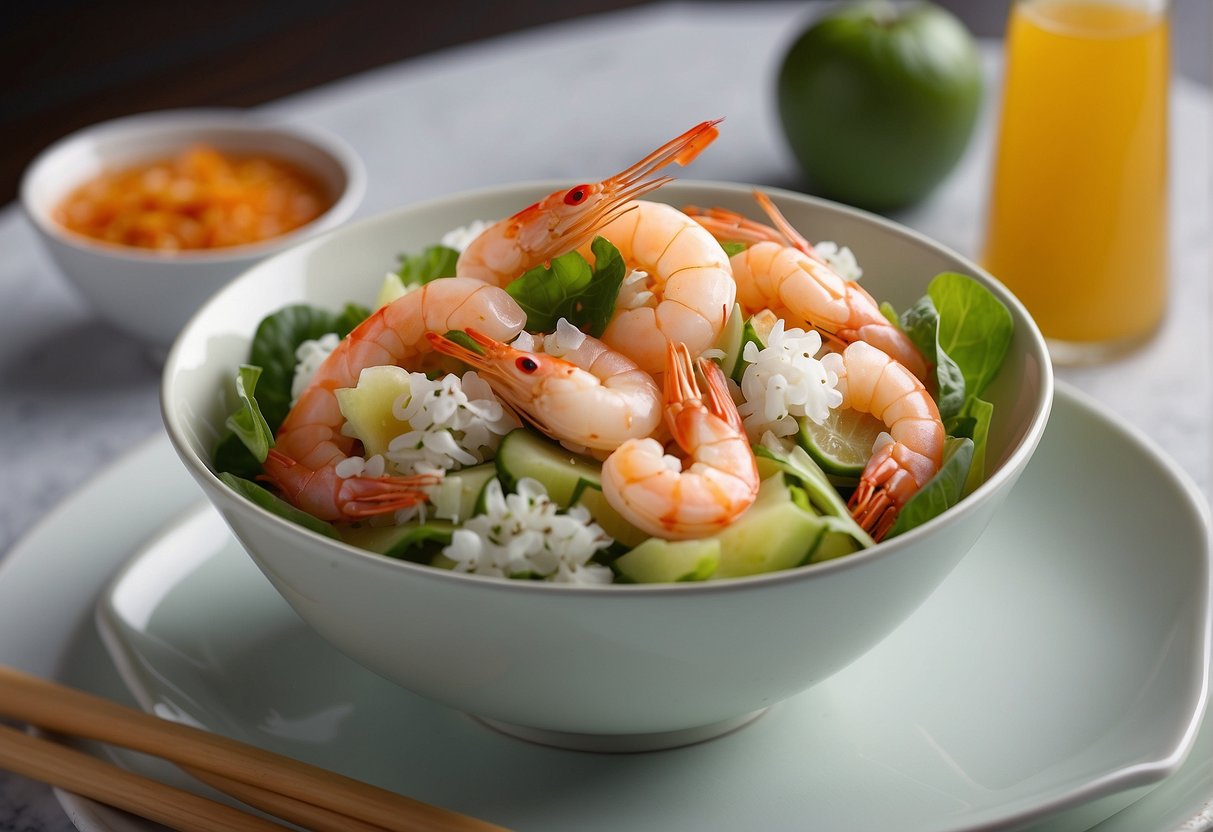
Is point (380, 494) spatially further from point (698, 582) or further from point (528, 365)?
point (698, 582)

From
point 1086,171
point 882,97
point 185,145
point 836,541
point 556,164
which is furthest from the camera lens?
point 556,164

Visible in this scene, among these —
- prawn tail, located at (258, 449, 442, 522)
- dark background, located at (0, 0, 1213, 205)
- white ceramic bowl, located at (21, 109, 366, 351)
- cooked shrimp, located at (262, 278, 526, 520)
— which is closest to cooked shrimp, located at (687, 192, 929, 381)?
cooked shrimp, located at (262, 278, 526, 520)

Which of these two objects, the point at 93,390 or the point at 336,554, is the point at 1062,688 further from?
the point at 93,390

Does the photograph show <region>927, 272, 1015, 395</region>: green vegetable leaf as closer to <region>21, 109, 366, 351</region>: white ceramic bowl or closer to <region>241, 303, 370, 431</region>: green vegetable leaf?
<region>241, 303, 370, 431</region>: green vegetable leaf

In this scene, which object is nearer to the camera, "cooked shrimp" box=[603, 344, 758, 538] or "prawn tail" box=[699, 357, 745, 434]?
"cooked shrimp" box=[603, 344, 758, 538]

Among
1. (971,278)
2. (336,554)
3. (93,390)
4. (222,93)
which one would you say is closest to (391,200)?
(93,390)

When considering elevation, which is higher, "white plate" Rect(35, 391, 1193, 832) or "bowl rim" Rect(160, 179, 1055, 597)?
"bowl rim" Rect(160, 179, 1055, 597)

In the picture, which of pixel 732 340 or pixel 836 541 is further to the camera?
pixel 732 340

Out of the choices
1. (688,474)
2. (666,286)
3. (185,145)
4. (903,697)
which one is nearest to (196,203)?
(185,145)
